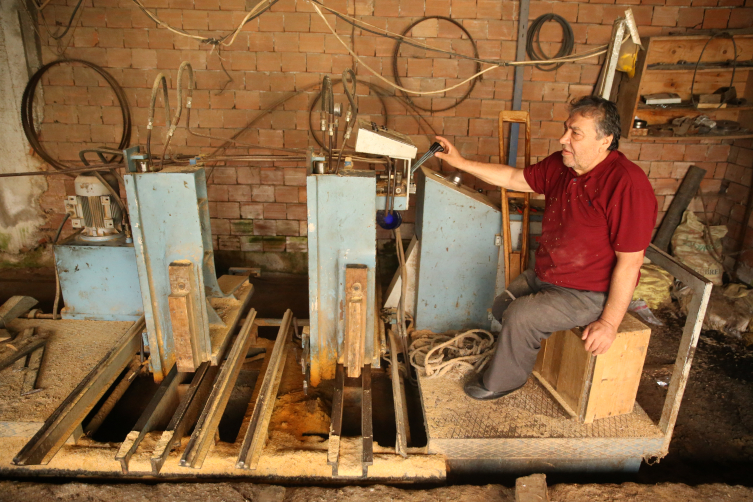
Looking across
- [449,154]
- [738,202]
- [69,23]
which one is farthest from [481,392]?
[69,23]

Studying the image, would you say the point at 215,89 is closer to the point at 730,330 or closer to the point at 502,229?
the point at 502,229

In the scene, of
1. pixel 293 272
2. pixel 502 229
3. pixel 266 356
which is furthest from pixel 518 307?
pixel 293 272

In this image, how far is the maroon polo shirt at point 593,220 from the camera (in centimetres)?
213

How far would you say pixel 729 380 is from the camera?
10.6 feet

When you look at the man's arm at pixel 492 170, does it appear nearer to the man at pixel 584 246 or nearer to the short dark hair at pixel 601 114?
the man at pixel 584 246

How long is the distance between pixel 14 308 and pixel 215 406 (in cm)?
175

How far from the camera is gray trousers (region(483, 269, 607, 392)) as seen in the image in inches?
91.9

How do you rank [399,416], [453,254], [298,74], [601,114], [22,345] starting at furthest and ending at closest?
[298,74]
[453,254]
[22,345]
[399,416]
[601,114]

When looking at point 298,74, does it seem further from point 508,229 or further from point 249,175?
point 508,229

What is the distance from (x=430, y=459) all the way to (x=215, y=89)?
3390 millimetres

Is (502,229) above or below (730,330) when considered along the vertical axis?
above

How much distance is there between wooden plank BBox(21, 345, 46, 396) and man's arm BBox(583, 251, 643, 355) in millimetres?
2728

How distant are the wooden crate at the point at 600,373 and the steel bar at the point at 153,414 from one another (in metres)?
1.97

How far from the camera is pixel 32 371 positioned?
106 inches
